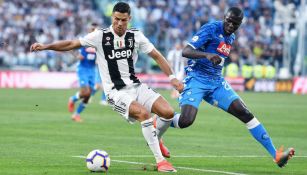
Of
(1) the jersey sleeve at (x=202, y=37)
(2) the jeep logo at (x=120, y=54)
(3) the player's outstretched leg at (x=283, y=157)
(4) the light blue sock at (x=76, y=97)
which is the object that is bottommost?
(4) the light blue sock at (x=76, y=97)

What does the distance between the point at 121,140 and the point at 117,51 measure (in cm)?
516

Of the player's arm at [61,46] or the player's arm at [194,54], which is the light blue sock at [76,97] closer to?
the player's arm at [194,54]

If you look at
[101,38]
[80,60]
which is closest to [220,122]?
[80,60]

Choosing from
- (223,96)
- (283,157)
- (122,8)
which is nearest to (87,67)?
(223,96)

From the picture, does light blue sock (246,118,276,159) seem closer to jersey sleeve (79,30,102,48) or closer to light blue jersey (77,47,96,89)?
jersey sleeve (79,30,102,48)

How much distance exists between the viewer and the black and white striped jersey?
12328mm

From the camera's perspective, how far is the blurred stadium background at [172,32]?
42.2m

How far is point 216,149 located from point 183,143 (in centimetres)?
128

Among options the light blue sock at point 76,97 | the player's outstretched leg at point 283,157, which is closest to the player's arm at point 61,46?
the player's outstretched leg at point 283,157

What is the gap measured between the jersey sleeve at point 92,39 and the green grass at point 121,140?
187 cm

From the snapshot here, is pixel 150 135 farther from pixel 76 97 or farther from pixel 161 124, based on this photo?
pixel 76 97

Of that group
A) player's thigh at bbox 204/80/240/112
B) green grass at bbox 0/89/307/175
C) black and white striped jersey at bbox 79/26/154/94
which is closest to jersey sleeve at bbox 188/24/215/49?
player's thigh at bbox 204/80/240/112

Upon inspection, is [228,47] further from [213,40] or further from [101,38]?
[101,38]

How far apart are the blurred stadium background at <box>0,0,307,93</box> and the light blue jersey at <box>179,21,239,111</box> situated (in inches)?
1126
